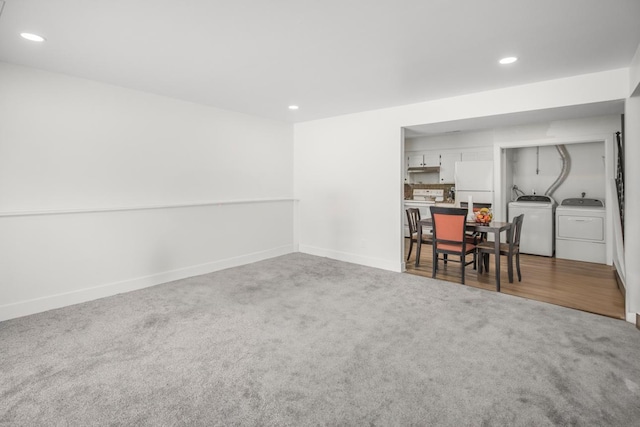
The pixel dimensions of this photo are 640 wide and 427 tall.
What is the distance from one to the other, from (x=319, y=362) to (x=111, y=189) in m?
3.11

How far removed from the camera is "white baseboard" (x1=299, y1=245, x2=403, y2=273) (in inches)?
186

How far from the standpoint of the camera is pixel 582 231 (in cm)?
508

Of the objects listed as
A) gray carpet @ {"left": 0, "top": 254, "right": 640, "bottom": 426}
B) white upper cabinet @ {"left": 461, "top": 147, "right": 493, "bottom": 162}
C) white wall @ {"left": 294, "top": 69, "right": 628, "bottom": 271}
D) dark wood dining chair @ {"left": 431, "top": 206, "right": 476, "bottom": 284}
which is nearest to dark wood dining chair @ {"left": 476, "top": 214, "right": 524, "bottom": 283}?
dark wood dining chair @ {"left": 431, "top": 206, "right": 476, "bottom": 284}

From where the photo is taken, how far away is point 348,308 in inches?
129

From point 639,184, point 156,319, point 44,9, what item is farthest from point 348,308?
point 44,9

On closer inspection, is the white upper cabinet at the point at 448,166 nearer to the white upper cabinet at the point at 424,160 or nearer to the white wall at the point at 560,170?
the white upper cabinet at the point at 424,160

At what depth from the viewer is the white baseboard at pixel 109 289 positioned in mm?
3100

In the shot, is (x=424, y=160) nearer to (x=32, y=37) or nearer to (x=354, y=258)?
→ (x=354, y=258)

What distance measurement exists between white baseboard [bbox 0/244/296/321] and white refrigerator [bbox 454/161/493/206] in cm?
430

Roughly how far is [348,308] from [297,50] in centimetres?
248

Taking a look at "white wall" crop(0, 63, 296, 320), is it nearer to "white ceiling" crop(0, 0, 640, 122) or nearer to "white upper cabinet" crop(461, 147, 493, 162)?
"white ceiling" crop(0, 0, 640, 122)

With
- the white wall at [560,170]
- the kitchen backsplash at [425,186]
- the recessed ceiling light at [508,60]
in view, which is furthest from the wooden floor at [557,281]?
the recessed ceiling light at [508,60]

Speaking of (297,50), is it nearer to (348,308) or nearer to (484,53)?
(484,53)

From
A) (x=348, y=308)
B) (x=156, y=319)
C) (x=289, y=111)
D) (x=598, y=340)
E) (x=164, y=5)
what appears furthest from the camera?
(x=289, y=111)
